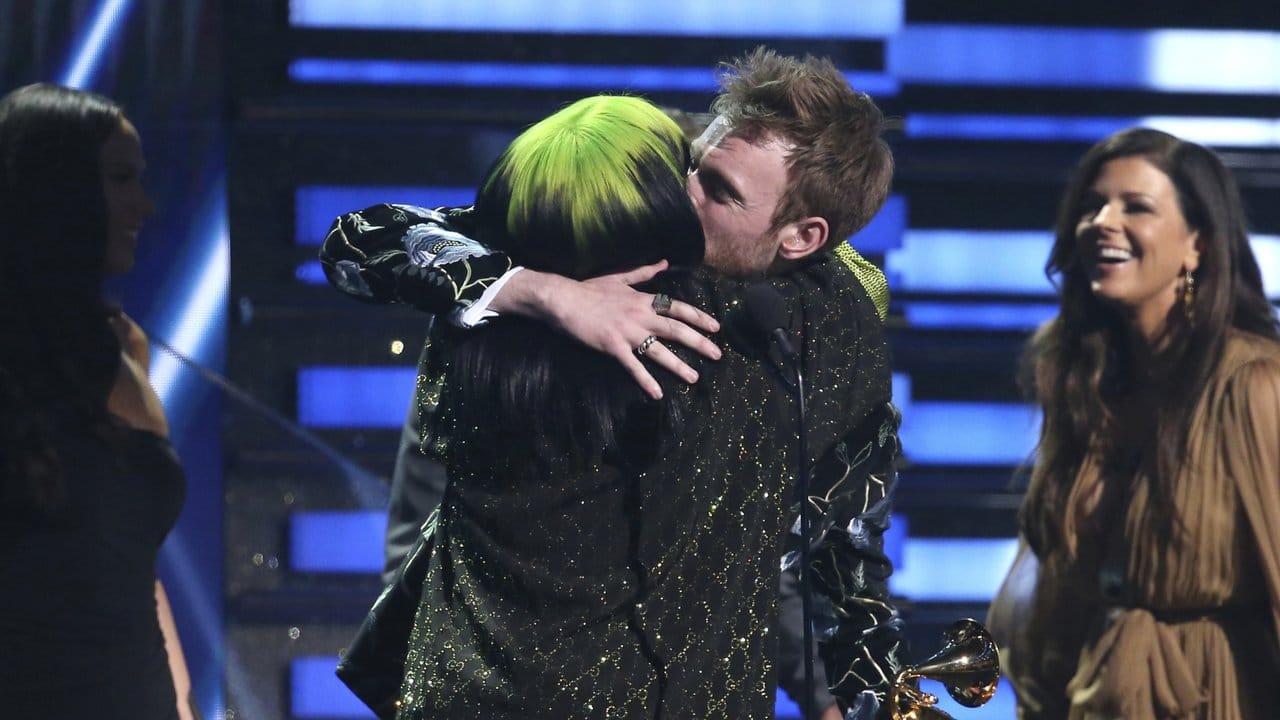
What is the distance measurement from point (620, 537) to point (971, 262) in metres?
1.74

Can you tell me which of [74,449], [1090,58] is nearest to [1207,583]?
[1090,58]

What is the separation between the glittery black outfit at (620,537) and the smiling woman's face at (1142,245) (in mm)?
1144

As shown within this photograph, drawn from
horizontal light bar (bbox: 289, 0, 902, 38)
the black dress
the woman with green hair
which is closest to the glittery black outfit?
the woman with green hair

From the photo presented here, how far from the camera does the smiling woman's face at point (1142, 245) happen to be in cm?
243

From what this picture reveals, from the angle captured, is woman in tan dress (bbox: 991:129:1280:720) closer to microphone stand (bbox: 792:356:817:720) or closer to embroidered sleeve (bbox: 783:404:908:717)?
embroidered sleeve (bbox: 783:404:908:717)

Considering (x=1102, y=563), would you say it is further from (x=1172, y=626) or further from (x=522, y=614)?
(x=522, y=614)

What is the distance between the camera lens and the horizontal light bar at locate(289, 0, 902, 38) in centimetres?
265

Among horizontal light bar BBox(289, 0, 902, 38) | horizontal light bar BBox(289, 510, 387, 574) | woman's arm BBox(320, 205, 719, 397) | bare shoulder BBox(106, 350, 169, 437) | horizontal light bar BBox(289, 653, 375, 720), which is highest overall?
horizontal light bar BBox(289, 0, 902, 38)

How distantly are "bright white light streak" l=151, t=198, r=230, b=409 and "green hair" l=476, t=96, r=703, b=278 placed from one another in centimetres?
125

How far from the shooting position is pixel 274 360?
2.62 metres

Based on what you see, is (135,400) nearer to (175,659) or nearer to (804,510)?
(175,659)

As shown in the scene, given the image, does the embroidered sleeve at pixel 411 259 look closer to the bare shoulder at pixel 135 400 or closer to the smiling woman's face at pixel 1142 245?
the bare shoulder at pixel 135 400

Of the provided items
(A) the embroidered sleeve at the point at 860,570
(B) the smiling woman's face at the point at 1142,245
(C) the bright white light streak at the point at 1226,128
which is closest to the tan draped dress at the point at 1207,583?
(B) the smiling woman's face at the point at 1142,245

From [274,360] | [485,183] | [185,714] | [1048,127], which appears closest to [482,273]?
[485,183]
